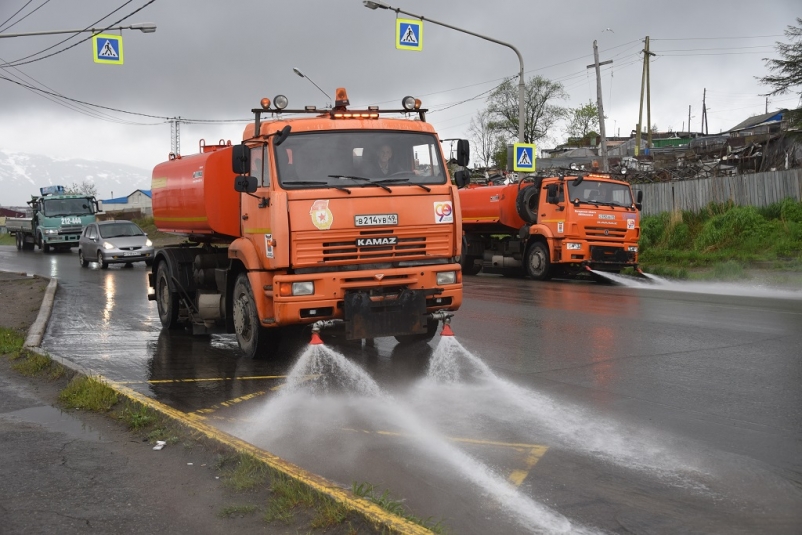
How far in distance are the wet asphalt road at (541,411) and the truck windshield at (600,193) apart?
757cm

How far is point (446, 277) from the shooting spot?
351 inches

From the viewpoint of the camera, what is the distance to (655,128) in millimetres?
107312

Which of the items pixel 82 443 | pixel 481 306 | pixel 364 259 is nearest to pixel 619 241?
pixel 481 306

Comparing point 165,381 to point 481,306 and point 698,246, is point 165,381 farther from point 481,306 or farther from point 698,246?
point 698,246

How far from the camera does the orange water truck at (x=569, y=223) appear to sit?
2025 cm

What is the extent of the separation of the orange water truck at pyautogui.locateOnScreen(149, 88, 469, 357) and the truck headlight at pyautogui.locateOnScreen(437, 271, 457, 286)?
0.01 metres

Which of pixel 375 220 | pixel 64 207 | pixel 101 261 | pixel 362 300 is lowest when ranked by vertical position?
pixel 101 261

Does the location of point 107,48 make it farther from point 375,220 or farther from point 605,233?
point 375,220

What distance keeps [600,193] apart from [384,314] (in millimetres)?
13363

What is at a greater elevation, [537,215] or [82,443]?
[537,215]

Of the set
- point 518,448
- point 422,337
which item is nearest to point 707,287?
point 422,337

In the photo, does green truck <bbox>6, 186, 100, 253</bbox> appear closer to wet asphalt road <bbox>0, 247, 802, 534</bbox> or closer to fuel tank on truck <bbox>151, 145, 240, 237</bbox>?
wet asphalt road <bbox>0, 247, 802, 534</bbox>

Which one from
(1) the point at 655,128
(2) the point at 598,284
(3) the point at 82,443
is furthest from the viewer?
(1) the point at 655,128

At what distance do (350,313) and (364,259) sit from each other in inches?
23.1
